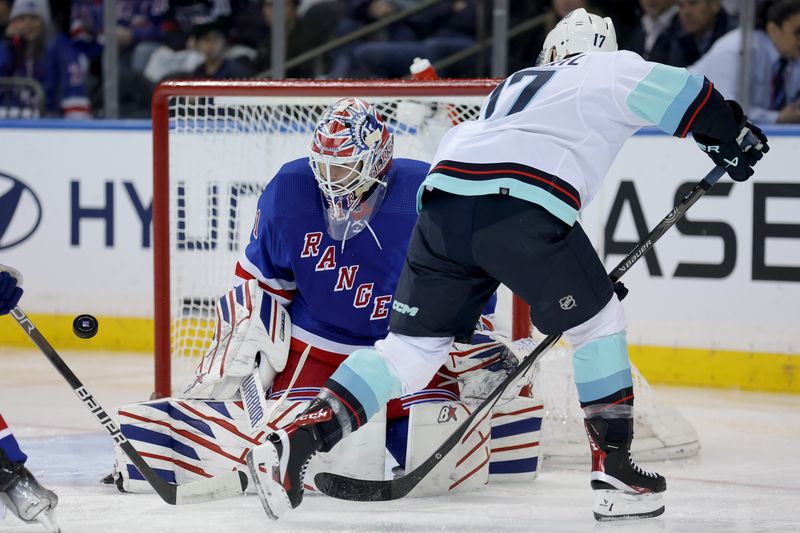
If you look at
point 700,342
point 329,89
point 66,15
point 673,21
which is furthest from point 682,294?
point 66,15

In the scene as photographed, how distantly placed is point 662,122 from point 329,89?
3.58 ft

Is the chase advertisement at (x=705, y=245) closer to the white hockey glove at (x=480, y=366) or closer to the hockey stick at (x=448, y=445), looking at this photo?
the white hockey glove at (x=480, y=366)

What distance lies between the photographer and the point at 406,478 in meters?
2.62

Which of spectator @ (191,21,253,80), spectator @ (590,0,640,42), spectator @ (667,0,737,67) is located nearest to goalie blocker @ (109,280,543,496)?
spectator @ (667,0,737,67)

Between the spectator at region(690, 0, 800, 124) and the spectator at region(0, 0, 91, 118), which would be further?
the spectator at region(0, 0, 91, 118)

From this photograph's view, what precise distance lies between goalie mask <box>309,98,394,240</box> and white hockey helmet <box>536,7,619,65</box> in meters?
0.40

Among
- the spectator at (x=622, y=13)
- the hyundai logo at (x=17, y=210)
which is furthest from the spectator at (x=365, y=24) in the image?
the hyundai logo at (x=17, y=210)

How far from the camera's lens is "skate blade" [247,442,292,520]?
2.33 metres

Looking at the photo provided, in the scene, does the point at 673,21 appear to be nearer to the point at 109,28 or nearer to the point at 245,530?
the point at 109,28

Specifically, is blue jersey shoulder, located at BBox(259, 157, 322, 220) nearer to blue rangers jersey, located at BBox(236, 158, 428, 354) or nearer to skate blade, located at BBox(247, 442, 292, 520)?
blue rangers jersey, located at BBox(236, 158, 428, 354)

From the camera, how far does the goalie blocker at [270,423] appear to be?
274 cm

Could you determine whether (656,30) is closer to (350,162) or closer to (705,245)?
(705,245)

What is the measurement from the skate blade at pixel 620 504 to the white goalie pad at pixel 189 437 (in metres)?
0.58

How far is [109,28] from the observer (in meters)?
5.30
